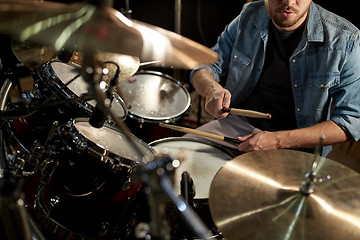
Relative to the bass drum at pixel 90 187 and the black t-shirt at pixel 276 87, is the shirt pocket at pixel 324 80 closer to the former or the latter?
the black t-shirt at pixel 276 87

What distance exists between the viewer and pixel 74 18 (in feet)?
2.64

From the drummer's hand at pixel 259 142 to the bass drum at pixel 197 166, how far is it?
75mm

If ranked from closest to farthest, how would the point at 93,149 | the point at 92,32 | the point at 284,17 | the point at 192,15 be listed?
the point at 92,32
the point at 93,149
the point at 284,17
the point at 192,15

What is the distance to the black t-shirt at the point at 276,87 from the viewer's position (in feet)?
5.36

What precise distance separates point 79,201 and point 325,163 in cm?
87

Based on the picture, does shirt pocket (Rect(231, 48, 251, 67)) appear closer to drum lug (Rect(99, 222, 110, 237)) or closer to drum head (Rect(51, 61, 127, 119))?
drum head (Rect(51, 61, 127, 119))

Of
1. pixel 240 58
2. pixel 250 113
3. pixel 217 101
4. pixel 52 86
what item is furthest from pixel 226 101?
pixel 52 86

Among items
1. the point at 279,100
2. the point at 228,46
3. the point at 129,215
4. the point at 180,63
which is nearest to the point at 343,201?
the point at 180,63

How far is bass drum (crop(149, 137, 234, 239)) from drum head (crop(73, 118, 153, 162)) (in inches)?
6.1

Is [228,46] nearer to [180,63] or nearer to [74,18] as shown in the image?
[180,63]

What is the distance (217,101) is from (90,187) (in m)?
0.67

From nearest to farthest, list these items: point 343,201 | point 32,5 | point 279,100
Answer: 1. point 32,5
2. point 343,201
3. point 279,100

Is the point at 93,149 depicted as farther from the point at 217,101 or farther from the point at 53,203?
the point at 217,101

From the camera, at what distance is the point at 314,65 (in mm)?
1547
